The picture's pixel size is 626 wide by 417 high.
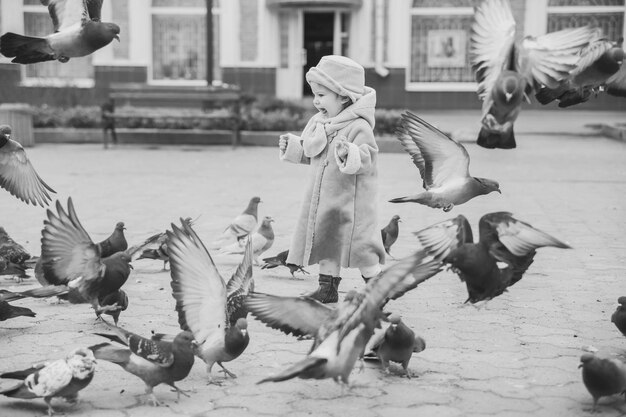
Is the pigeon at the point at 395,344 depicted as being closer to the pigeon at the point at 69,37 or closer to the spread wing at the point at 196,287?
the spread wing at the point at 196,287

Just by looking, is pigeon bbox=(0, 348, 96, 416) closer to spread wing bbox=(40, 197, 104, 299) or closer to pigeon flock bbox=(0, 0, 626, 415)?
pigeon flock bbox=(0, 0, 626, 415)

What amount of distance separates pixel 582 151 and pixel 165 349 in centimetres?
1234

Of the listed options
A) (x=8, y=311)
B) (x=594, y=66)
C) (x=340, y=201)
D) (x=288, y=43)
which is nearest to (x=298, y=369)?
(x=594, y=66)

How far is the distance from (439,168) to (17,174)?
7.40 feet

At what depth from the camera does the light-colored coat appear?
514 centimetres

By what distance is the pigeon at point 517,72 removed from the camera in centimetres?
294

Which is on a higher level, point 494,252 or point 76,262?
point 494,252

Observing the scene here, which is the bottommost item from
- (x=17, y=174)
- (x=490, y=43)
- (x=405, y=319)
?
(x=405, y=319)

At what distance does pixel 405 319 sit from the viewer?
16.5 feet

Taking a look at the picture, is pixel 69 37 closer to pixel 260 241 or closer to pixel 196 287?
pixel 196 287

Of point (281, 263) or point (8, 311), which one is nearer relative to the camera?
point (8, 311)

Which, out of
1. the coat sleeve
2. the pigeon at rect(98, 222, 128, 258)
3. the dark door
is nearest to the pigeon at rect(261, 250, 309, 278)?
the coat sleeve

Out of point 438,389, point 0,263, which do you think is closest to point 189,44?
point 0,263

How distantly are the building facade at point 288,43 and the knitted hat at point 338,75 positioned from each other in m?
16.8
